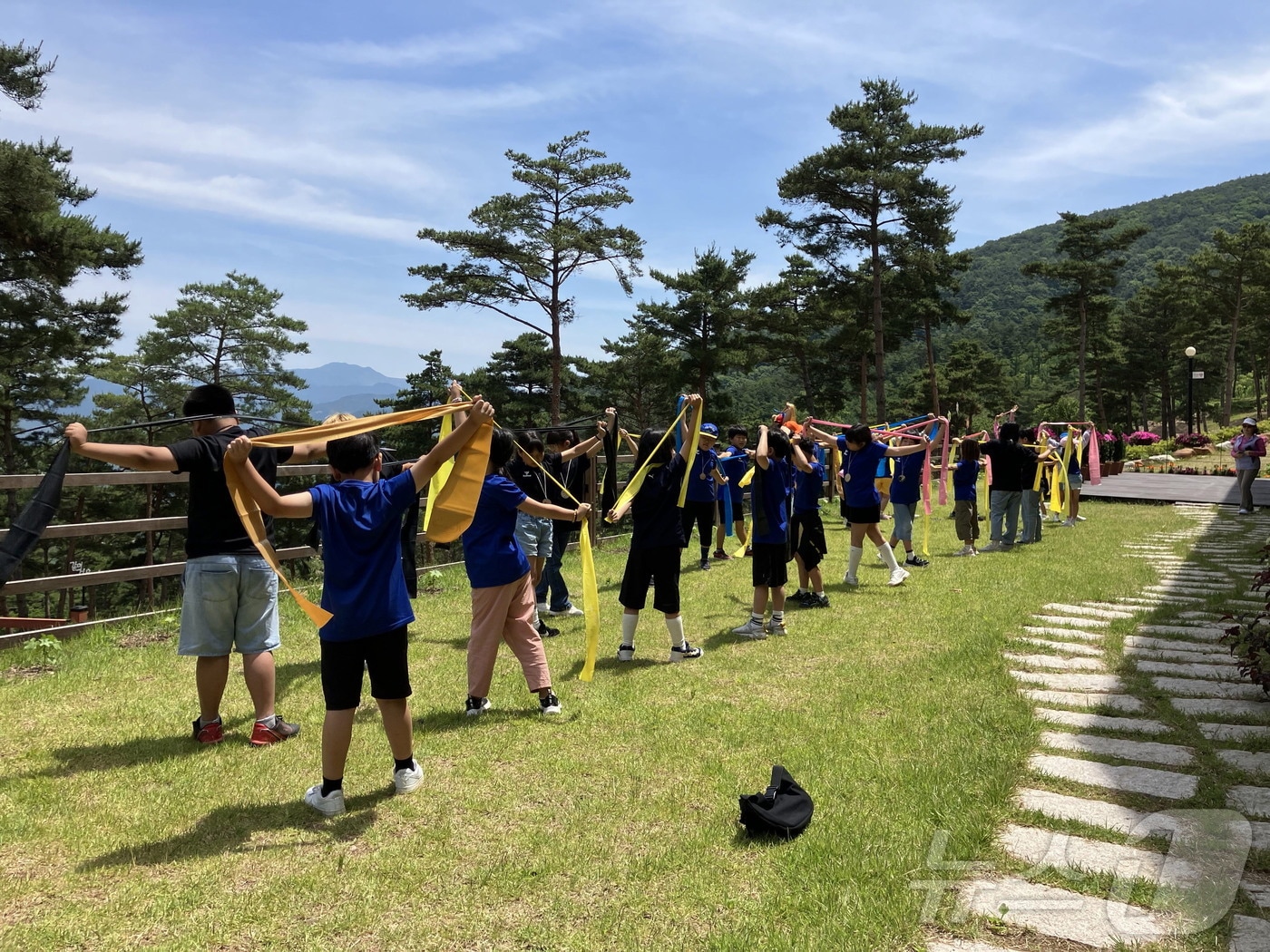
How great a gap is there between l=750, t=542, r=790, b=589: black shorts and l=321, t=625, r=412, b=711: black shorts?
13.9 feet

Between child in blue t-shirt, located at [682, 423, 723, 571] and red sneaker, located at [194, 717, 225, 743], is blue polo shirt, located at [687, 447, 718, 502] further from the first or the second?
red sneaker, located at [194, 717, 225, 743]

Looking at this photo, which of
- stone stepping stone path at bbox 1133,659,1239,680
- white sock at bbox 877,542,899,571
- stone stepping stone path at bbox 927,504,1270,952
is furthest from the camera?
white sock at bbox 877,542,899,571

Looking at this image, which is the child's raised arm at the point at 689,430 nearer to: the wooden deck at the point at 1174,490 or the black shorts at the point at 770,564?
the black shorts at the point at 770,564

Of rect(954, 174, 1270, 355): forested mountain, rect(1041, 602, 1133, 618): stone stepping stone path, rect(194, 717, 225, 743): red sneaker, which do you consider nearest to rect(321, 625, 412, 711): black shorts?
rect(194, 717, 225, 743): red sneaker

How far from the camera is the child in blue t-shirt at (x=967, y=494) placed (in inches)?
496

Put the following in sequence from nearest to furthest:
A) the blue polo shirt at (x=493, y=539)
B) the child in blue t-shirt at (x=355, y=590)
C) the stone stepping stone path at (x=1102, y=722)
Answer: the child in blue t-shirt at (x=355, y=590), the stone stepping stone path at (x=1102, y=722), the blue polo shirt at (x=493, y=539)

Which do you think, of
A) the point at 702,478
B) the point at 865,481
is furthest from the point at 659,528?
the point at 702,478

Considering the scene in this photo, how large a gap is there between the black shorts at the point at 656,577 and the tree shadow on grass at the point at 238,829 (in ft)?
9.86

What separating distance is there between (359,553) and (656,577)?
11.0 feet

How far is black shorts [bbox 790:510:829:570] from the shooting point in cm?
930

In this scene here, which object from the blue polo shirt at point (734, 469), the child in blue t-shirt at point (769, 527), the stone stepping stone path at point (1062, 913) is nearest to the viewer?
the stone stepping stone path at point (1062, 913)

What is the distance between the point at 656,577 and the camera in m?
7.00

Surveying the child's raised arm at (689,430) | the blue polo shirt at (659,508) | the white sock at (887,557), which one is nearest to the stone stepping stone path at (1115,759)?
the white sock at (887,557)

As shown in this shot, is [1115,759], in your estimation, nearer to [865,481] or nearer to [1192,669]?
[1192,669]
